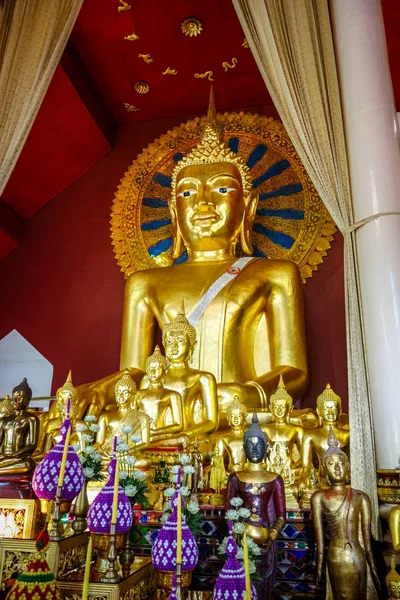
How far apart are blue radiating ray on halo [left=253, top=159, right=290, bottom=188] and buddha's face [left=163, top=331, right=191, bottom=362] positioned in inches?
79.0

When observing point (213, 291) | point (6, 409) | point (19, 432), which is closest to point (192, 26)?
point (213, 291)

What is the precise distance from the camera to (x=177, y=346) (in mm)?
3613

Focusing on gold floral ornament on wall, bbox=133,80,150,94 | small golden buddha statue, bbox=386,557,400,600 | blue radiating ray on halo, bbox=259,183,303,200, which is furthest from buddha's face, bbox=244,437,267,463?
gold floral ornament on wall, bbox=133,80,150,94

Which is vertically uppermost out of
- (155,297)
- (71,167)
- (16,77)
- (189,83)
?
(189,83)

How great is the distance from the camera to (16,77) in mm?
3578

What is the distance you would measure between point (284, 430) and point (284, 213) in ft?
7.53

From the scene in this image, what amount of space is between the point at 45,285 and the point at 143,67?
2082 millimetres

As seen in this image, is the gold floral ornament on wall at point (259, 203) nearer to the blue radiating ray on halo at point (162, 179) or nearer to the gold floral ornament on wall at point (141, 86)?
the blue radiating ray on halo at point (162, 179)

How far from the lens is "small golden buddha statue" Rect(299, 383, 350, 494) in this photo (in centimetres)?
303

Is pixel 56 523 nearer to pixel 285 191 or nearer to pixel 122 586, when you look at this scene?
pixel 122 586

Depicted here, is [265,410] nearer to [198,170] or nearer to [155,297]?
[155,297]

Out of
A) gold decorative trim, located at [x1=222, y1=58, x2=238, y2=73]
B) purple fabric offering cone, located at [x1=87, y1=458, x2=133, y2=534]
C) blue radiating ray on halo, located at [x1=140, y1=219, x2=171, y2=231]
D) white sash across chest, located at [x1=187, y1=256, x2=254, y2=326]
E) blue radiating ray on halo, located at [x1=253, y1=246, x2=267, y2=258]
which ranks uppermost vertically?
gold decorative trim, located at [x1=222, y1=58, x2=238, y2=73]

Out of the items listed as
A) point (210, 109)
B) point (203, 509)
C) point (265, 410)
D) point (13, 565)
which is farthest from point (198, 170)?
point (13, 565)

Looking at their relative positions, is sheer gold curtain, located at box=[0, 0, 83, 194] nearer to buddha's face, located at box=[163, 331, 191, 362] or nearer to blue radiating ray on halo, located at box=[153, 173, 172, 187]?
buddha's face, located at box=[163, 331, 191, 362]
